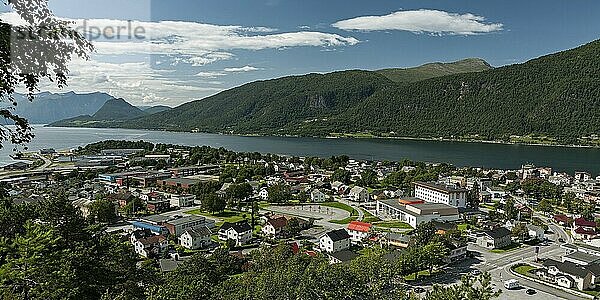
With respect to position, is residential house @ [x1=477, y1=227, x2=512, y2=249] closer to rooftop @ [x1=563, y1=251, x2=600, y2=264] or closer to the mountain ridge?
rooftop @ [x1=563, y1=251, x2=600, y2=264]

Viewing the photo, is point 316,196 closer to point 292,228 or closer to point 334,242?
point 292,228

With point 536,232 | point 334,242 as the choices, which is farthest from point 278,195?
point 536,232

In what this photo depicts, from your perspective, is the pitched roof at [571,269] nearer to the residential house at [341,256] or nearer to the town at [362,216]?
the town at [362,216]

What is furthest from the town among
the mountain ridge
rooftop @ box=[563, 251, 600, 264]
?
the mountain ridge

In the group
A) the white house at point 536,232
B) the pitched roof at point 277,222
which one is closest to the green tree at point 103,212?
the pitched roof at point 277,222

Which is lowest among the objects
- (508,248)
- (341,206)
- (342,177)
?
(341,206)
